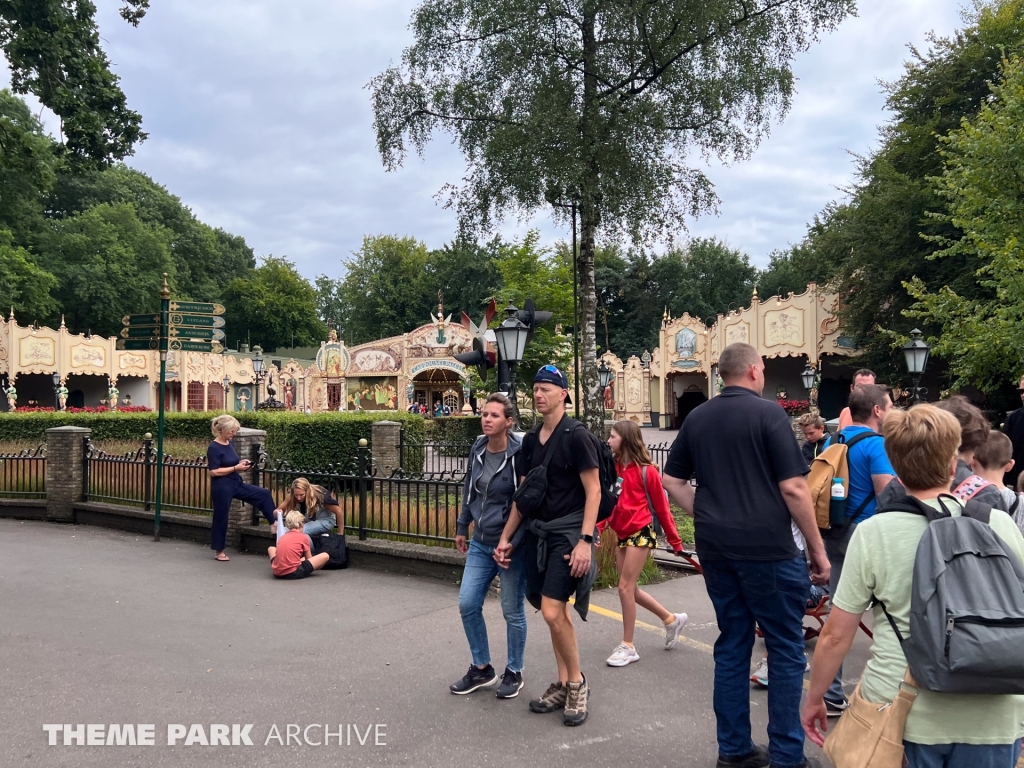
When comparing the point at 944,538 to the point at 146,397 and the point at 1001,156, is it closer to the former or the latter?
the point at 1001,156

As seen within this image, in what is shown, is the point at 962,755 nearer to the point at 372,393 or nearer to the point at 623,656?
the point at 623,656

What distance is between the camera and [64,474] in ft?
36.4

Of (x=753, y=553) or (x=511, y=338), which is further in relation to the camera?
(x=511, y=338)

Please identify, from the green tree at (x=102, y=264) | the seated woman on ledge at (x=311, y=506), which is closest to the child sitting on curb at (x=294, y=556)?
the seated woman on ledge at (x=311, y=506)

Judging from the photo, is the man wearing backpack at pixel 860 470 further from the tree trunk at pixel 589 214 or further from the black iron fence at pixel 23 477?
the black iron fence at pixel 23 477

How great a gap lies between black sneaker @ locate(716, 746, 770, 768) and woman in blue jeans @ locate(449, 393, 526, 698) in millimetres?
1269

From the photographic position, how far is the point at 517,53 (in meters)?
13.1

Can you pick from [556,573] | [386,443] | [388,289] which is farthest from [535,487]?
[388,289]

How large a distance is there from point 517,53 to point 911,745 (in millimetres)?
13115

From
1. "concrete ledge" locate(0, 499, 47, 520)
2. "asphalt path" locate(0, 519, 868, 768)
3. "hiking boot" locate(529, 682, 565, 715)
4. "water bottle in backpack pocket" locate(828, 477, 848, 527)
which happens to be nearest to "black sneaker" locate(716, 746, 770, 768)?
"asphalt path" locate(0, 519, 868, 768)

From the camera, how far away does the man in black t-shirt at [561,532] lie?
378 centimetres

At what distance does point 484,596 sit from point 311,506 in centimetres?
404

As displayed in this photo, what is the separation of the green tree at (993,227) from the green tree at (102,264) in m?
44.4

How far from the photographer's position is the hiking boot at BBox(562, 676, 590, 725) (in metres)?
3.84
